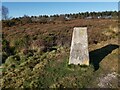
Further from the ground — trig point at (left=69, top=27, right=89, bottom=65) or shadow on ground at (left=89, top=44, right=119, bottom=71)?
trig point at (left=69, top=27, right=89, bottom=65)

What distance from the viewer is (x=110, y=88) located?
1565cm

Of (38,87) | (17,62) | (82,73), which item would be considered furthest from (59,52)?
(38,87)

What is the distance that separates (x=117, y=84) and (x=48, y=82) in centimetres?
414

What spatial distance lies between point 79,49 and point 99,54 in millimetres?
2546

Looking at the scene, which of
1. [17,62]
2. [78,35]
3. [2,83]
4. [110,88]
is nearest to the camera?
[110,88]

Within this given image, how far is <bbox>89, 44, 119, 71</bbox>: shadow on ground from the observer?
18672 millimetres

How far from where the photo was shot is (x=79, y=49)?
18312 mm

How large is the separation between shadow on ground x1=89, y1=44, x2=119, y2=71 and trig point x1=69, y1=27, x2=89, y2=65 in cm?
85

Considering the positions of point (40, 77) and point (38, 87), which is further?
point (40, 77)

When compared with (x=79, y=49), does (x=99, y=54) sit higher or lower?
lower

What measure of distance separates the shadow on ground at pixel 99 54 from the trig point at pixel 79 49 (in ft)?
2.78

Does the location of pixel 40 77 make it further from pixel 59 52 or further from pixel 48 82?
pixel 59 52

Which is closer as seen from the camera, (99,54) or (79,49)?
(79,49)

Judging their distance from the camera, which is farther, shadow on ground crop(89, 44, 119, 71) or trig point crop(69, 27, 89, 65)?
shadow on ground crop(89, 44, 119, 71)
